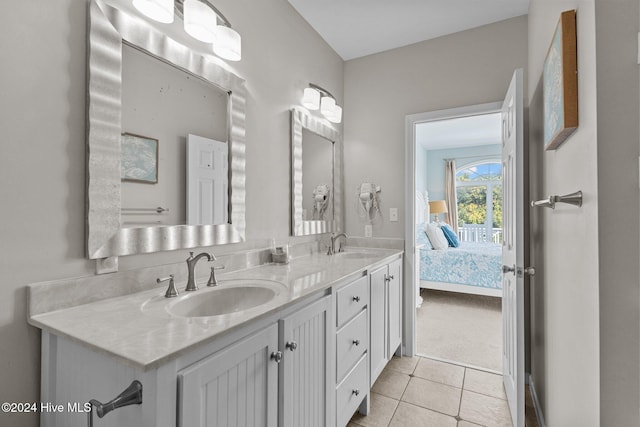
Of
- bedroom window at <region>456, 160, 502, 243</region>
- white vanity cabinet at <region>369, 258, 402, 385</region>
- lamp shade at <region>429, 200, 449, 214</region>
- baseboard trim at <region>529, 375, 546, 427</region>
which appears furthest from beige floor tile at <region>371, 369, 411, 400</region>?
bedroom window at <region>456, 160, 502, 243</region>

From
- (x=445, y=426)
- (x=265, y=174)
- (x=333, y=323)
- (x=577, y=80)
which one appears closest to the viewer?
(x=577, y=80)

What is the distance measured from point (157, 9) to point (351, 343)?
1719 mm

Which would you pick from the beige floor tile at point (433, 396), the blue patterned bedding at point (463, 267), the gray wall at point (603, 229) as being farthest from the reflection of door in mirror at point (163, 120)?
the blue patterned bedding at point (463, 267)

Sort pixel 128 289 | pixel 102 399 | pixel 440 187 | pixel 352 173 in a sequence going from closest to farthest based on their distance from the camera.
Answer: pixel 102 399 < pixel 128 289 < pixel 352 173 < pixel 440 187

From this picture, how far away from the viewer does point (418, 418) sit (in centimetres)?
178

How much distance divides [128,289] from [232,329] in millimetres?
556

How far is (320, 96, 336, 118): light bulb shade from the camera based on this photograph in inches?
94.4

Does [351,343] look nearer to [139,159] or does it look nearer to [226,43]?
[139,159]

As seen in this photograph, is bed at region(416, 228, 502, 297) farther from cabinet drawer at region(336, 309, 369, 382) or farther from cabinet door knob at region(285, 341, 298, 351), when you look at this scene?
cabinet door knob at region(285, 341, 298, 351)

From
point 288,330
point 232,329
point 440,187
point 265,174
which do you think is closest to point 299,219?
point 265,174

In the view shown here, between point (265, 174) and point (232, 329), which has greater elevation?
point (265, 174)

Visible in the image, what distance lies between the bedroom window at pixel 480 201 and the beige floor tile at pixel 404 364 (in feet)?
15.1

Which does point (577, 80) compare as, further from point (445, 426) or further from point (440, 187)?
point (440, 187)

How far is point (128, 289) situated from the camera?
115cm
